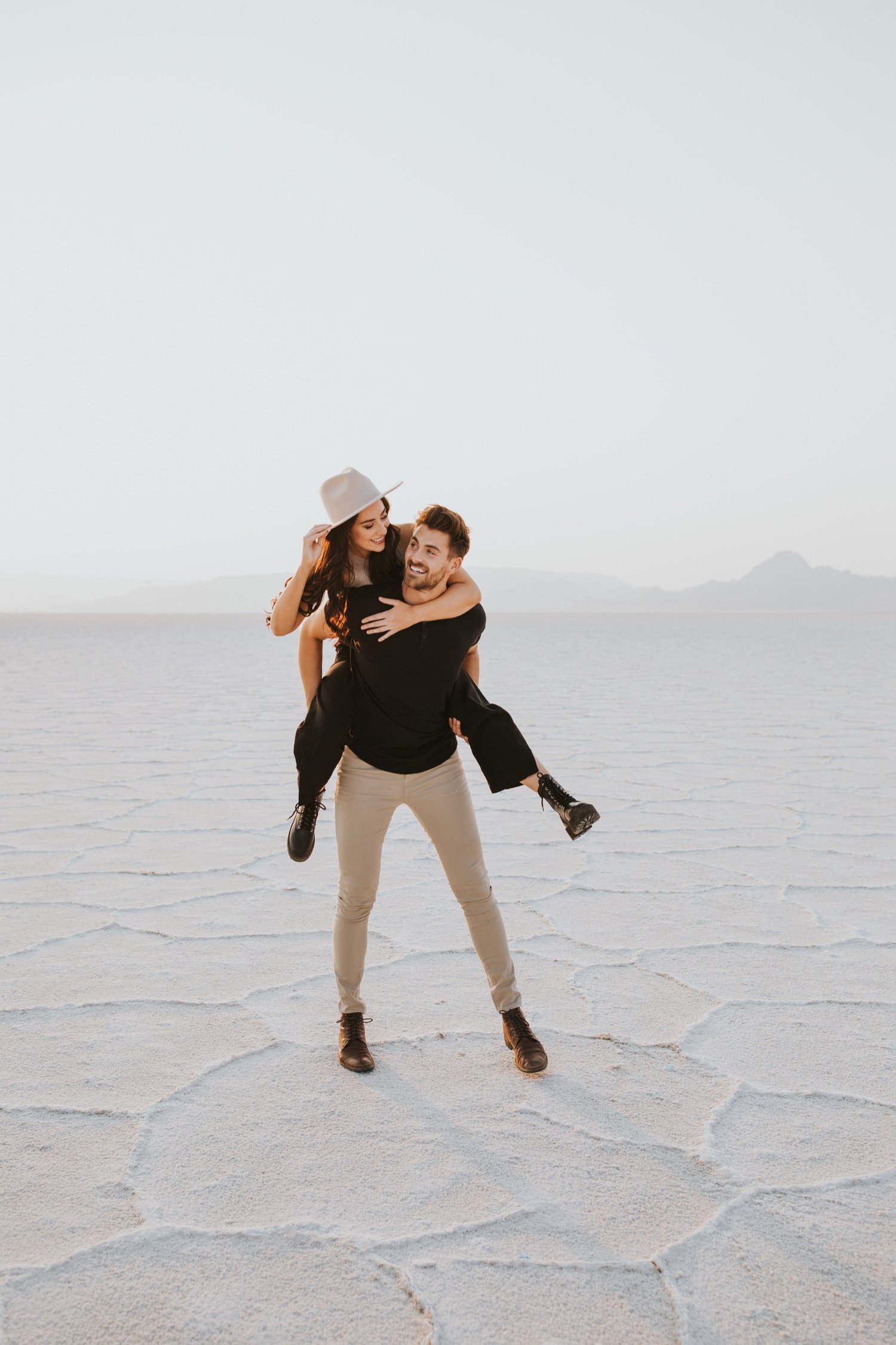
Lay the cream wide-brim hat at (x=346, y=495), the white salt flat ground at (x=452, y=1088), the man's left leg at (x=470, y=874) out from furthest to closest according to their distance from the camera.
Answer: the man's left leg at (x=470, y=874) < the cream wide-brim hat at (x=346, y=495) < the white salt flat ground at (x=452, y=1088)

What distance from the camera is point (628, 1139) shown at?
1915mm

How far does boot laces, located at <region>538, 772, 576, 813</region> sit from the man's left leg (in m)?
0.16

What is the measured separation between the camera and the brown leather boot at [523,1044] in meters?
2.14

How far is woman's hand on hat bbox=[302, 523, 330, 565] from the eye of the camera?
2070 mm

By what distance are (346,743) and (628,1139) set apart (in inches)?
36.1

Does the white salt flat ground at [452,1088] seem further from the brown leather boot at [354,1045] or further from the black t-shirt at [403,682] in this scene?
the black t-shirt at [403,682]

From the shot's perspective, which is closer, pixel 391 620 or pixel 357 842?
pixel 391 620

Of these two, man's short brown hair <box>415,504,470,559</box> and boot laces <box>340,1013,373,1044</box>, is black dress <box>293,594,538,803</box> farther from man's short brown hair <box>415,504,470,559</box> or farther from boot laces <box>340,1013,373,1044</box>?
boot laces <box>340,1013,373,1044</box>

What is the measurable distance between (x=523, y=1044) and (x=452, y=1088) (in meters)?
0.17

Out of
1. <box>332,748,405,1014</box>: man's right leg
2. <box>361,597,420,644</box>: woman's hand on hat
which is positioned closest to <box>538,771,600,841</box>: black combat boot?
<box>332,748,405,1014</box>: man's right leg

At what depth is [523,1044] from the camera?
217cm

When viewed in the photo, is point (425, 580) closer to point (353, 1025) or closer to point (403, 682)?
point (403, 682)

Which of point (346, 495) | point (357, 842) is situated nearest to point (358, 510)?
point (346, 495)

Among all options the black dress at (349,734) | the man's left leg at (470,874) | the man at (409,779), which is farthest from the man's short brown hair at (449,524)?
the man's left leg at (470,874)
